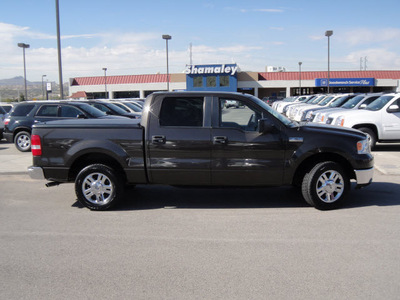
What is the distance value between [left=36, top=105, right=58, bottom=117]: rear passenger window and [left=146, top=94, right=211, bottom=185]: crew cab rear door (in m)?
8.05

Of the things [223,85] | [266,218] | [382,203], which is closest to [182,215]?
[266,218]

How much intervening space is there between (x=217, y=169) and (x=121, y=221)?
166 centimetres

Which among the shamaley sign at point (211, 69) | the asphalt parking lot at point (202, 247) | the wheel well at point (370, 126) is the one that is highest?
the shamaley sign at point (211, 69)

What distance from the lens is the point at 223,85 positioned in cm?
6356

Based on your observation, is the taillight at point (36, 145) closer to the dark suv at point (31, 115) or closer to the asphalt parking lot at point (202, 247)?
the asphalt parking lot at point (202, 247)

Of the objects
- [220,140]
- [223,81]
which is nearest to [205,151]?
[220,140]

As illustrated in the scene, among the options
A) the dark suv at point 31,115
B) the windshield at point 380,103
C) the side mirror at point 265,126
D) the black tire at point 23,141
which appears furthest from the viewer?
the black tire at point 23,141

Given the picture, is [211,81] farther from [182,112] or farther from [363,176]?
[363,176]

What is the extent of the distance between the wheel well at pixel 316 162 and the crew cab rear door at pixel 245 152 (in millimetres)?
396

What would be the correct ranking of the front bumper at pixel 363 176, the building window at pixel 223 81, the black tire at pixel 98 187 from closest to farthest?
1. the front bumper at pixel 363 176
2. the black tire at pixel 98 187
3. the building window at pixel 223 81

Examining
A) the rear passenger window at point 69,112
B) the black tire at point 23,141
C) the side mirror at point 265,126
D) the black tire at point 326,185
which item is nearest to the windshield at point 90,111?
the rear passenger window at point 69,112

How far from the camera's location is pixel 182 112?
627 centimetres

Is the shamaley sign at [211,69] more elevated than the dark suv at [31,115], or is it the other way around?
the shamaley sign at [211,69]

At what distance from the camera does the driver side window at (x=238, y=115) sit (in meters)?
6.16
